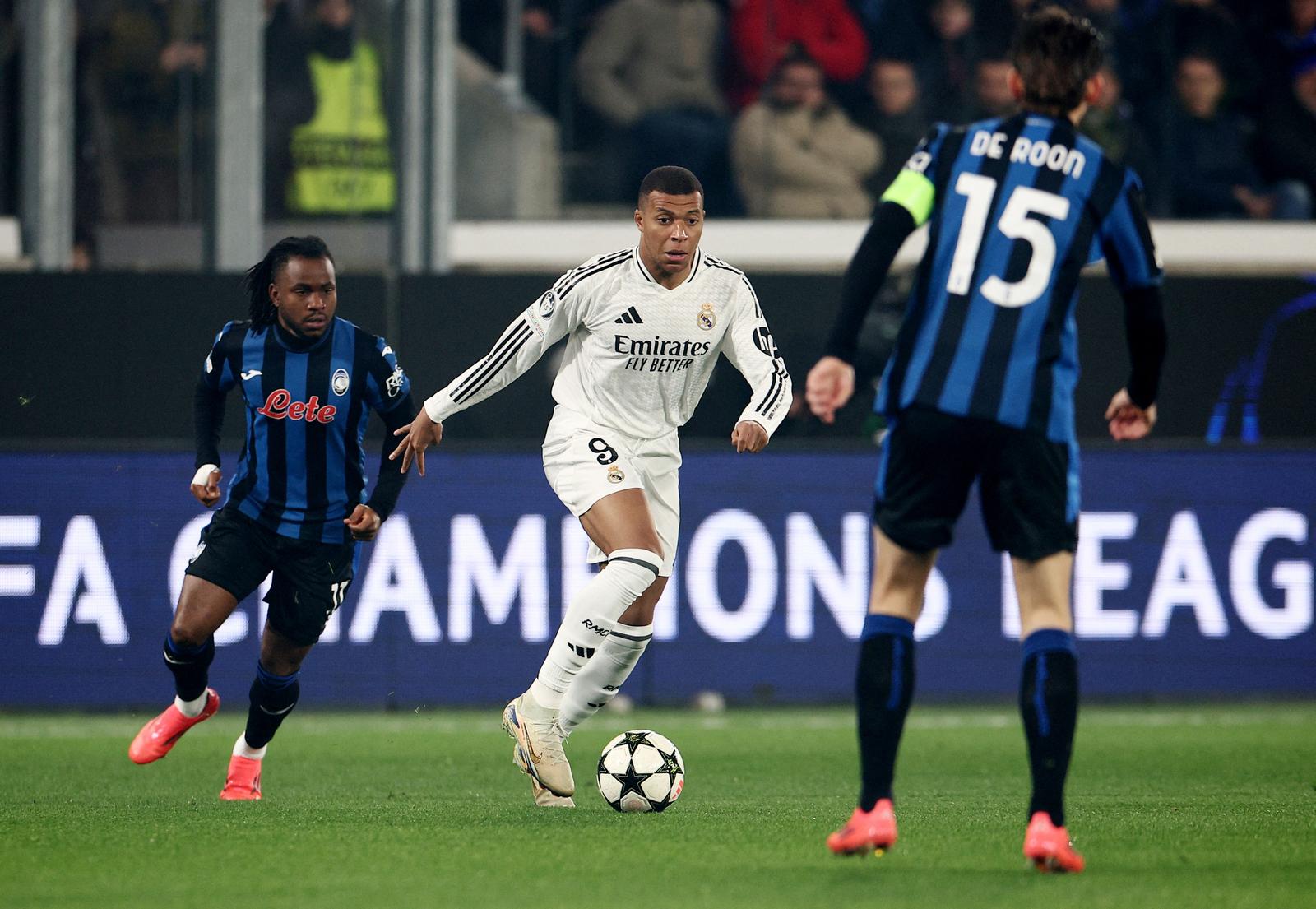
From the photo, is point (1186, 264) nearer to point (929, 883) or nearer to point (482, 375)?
point (482, 375)

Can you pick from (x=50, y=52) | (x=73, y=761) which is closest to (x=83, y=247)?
(x=50, y=52)

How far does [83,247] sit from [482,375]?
7.59 m

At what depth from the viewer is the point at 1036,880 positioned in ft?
14.4

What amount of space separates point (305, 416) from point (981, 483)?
120 inches

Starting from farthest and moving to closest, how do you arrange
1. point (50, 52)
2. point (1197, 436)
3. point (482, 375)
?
1. point (50, 52)
2. point (1197, 436)
3. point (482, 375)

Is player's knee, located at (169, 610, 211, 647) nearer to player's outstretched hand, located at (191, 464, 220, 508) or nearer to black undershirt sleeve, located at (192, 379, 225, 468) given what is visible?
player's outstretched hand, located at (191, 464, 220, 508)

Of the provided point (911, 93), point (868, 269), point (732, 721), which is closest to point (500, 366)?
point (868, 269)

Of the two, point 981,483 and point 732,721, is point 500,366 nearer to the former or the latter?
point 981,483

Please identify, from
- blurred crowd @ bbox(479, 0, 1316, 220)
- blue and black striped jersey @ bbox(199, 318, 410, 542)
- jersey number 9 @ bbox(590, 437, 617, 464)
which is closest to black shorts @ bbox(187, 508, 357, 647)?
blue and black striped jersey @ bbox(199, 318, 410, 542)

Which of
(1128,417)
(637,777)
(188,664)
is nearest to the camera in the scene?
(1128,417)

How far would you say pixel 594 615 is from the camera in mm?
6215

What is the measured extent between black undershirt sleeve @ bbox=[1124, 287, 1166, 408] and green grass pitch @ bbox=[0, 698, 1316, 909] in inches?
45.4

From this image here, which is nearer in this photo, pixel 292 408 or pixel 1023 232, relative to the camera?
pixel 1023 232

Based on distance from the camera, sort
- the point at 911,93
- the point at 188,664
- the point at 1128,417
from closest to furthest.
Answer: the point at 1128,417
the point at 188,664
the point at 911,93
